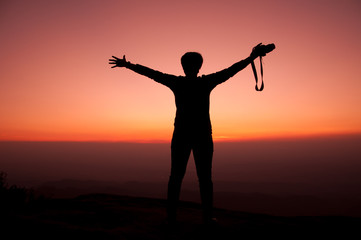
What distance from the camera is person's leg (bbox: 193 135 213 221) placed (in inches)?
154

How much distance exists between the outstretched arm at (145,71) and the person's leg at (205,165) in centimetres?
125

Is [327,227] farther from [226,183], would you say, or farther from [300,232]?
[226,183]

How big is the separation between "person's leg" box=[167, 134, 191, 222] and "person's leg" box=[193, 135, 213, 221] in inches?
7.8

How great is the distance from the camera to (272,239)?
12.3 ft

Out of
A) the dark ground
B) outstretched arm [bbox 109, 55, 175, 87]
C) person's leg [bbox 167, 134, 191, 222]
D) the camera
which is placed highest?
the camera

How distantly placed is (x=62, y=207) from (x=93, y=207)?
0.71 m

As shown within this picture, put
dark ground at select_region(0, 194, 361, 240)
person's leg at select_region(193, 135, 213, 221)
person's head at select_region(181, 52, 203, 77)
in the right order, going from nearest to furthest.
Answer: dark ground at select_region(0, 194, 361, 240)
person's leg at select_region(193, 135, 213, 221)
person's head at select_region(181, 52, 203, 77)

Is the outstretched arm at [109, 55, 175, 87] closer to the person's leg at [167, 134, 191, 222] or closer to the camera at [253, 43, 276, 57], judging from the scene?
the person's leg at [167, 134, 191, 222]

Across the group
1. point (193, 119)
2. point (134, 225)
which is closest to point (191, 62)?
point (193, 119)

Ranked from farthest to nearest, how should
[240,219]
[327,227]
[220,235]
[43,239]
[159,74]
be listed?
[240,219], [327,227], [159,74], [220,235], [43,239]

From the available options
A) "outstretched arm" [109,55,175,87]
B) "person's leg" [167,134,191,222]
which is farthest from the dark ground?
"outstretched arm" [109,55,175,87]

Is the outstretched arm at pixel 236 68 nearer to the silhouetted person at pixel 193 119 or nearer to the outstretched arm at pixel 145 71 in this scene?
the silhouetted person at pixel 193 119

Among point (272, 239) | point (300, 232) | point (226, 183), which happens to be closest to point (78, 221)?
point (272, 239)

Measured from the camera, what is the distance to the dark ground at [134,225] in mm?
3224
